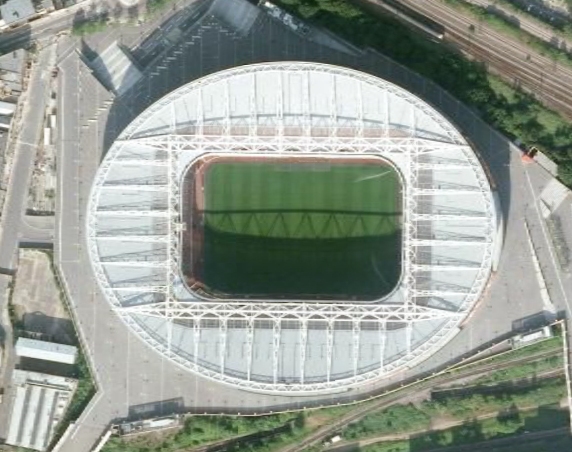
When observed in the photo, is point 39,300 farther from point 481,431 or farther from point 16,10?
point 481,431

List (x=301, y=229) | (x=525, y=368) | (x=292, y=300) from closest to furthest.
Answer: (x=292, y=300), (x=301, y=229), (x=525, y=368)

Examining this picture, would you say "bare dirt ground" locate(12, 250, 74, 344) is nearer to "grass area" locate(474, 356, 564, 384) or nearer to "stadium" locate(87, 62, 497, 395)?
"stadium" locate(87, 62, 497, 395)

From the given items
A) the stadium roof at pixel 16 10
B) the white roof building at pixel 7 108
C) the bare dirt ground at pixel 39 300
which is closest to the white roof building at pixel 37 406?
the bare dirt ground at pixel 39 300

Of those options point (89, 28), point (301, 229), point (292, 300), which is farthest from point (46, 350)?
point (89, 28)

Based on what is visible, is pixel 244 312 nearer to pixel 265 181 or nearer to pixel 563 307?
pixel 265 181

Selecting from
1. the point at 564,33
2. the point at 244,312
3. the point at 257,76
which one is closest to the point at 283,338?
the point at 244,312
